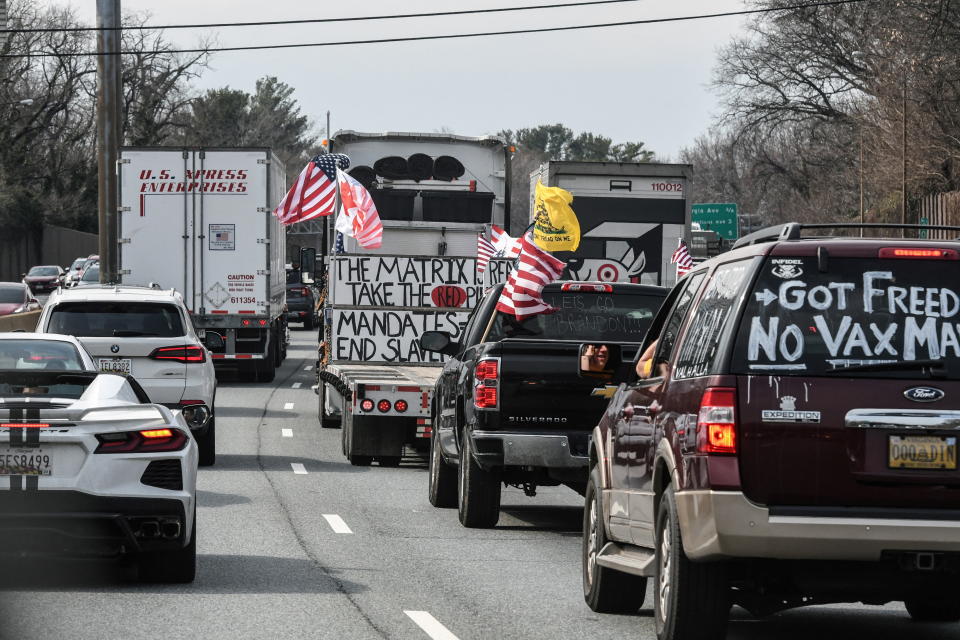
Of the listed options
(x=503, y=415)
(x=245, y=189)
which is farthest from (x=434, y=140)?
(x=503, y=415)

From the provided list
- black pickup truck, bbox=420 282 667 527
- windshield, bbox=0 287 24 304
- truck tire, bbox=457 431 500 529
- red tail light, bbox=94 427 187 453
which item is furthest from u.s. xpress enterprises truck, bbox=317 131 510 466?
windshield, bbox=0 287 24 304

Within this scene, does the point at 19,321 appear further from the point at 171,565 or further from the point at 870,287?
the point at 870,287

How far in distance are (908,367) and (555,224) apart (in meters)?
13.9

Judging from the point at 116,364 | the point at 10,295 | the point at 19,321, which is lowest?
the point at 19,321

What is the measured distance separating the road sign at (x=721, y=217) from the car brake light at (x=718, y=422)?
6212cm

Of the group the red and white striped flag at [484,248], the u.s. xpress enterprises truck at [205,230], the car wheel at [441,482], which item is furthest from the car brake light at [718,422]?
the u.s. xpress enterprises truck at [205,230]

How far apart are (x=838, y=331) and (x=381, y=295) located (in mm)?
14591

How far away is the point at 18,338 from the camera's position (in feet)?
39.9

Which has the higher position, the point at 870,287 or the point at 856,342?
the point at 870,287

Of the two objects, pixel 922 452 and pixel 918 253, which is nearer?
pixel 922 452

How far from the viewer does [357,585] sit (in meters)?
10.2

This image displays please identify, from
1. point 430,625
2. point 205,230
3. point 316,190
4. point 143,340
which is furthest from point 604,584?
point 205,230

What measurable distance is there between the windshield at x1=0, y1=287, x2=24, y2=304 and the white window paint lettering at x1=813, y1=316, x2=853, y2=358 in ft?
139

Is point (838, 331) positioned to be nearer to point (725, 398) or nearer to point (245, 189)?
point (725, 398)
